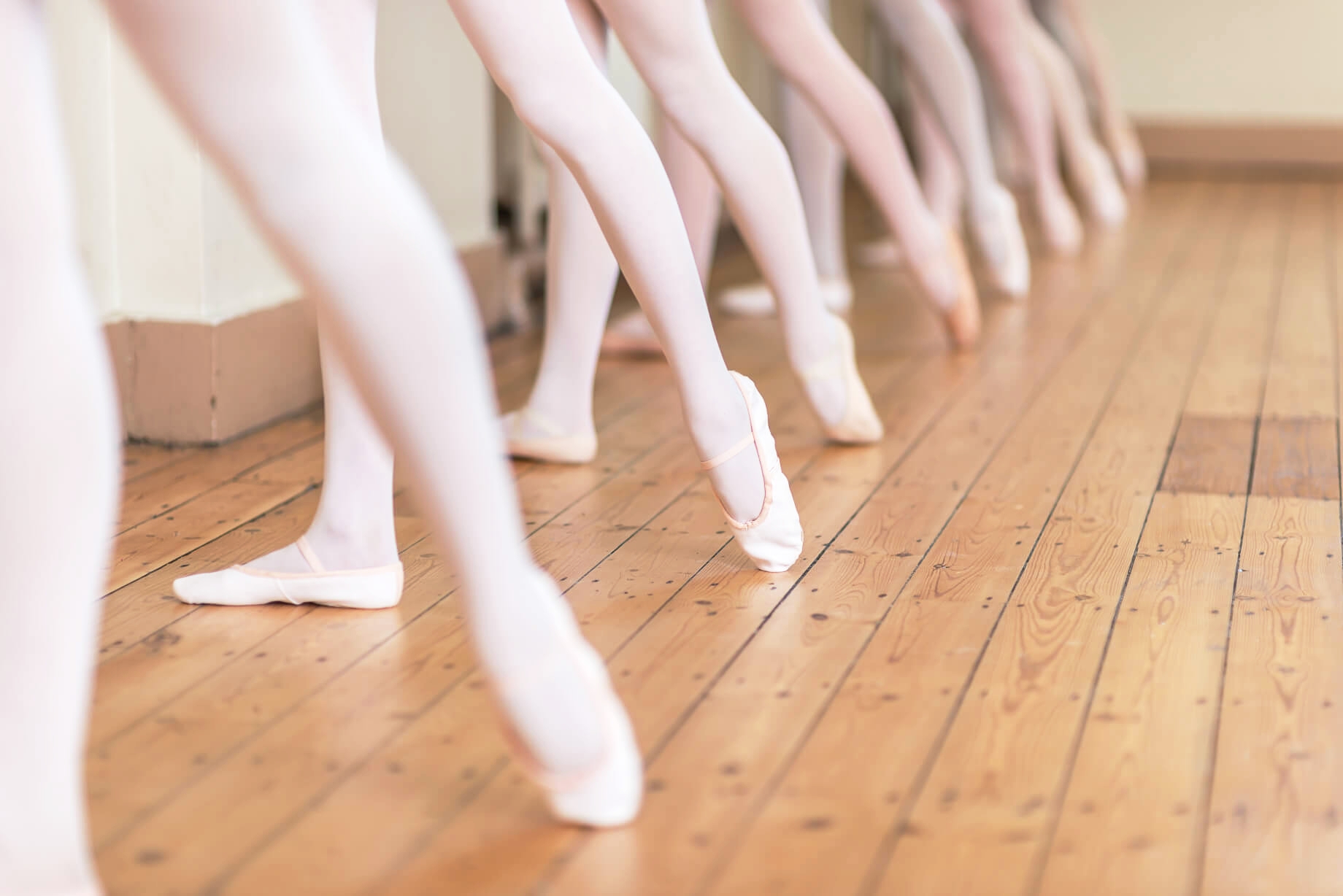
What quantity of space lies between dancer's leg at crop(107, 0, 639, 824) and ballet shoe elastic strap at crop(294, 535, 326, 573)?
0.46m

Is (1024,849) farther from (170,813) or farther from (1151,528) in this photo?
(1151,528)

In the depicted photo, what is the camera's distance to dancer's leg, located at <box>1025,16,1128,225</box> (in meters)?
3.89

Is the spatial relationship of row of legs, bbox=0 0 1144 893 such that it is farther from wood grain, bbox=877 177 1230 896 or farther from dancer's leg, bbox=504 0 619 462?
dancer's leg, bbox=504 0 619 462

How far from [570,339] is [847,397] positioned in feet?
1.03

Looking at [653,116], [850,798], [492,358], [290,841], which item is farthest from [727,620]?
[653,116]

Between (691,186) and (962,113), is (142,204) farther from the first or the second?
(962,113)

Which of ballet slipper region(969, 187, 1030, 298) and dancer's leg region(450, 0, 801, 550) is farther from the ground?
dancer's leg region(450, 0, 801, 550)

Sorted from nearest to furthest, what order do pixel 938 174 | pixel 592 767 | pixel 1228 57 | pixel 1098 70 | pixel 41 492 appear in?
pixel 41 492 → pixel 592 767 → pixel 938 174 → pixel 1098 70 → pixel 1228 57

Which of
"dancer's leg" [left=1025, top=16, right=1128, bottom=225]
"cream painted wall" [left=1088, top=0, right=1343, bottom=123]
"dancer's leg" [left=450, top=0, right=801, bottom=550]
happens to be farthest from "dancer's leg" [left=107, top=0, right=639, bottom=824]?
"cream painted wall" [left=1088, top=0, right=1343, bottom=123]

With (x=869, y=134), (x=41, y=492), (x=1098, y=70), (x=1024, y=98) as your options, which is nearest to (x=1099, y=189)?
(x=1024, y=98)

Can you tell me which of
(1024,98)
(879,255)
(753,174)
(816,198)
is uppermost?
(753,174)

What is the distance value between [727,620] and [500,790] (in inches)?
13.5

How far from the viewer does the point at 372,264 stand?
767 mm

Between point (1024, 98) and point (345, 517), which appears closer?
point (345, 517)
